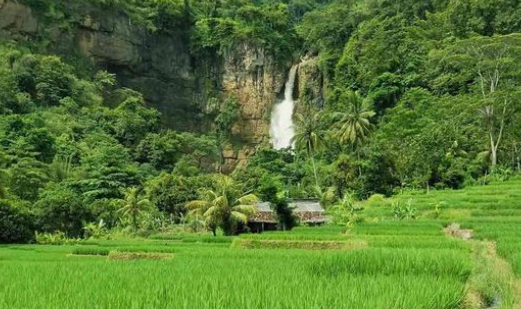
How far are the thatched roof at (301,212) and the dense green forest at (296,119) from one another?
6.79 ft

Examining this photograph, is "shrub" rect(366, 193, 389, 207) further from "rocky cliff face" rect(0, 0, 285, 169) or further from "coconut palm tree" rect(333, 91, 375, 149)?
"rocky cliff face" rect(0, 0, 285, 169)

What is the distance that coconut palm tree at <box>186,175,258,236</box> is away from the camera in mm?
29672

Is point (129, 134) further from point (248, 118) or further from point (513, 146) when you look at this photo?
point (513, 146)

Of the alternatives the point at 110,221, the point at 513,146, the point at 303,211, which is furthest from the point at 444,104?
the point at 110,221

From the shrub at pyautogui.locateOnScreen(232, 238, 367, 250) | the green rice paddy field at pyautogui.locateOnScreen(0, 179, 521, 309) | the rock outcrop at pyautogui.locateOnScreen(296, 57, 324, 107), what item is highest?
the rock outcrop at pyautogui.locateOnScreen(296, 57, 324, 107)

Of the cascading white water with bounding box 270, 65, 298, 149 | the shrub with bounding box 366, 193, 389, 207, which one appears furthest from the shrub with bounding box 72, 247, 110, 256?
the cascading white water with bounding box 270, 65, 298, 149

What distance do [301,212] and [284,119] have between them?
29.8 m

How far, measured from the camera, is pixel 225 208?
1176 inches

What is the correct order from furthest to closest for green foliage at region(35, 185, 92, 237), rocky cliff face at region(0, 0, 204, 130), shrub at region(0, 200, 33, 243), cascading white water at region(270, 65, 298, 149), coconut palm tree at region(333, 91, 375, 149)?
cascading white water at region(270, 65, 298, 149) → rocky cliff face at region(0, 0, 204, 130) → coconut palm tree at region(333, 91, 375, 149) → green foliage at region(35, 185, 92, 237) → shrub at region(0, 200, 33, 243)

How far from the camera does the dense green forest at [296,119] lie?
1403 inches

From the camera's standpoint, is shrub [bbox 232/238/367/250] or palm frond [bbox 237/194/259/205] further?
palm frond [bbox 237/194/259/205]

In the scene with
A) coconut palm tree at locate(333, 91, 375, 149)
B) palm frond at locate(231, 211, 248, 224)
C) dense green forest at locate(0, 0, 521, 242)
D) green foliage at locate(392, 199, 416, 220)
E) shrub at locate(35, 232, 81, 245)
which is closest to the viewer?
green foliage at locate(392, 199, 416, 220)

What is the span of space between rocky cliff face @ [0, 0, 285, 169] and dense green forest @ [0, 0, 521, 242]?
1.12m

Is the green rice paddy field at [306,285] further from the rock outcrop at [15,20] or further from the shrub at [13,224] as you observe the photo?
the rock outcrop at [15,20]
